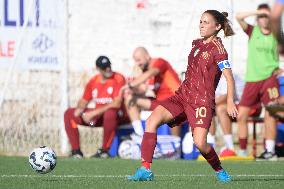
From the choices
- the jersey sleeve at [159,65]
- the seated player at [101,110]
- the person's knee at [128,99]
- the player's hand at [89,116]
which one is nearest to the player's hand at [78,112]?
the seated player at [101,110]

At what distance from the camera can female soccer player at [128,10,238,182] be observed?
10.2m

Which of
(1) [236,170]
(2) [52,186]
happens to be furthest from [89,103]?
(2) [52,186]

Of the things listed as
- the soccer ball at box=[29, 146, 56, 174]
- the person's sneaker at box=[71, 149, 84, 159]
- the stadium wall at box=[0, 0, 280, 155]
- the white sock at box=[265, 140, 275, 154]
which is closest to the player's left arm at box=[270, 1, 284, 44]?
the soccer ball at box=[29, 146, 56, 174]

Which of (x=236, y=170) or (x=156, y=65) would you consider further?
(x=156, y=65)

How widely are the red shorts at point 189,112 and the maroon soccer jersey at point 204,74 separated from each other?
54 millimetres

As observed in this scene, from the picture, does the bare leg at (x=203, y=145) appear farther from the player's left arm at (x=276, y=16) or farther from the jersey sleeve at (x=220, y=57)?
the player's left arm at (x=276, y=16)

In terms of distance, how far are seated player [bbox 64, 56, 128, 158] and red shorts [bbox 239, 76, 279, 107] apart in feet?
6.94

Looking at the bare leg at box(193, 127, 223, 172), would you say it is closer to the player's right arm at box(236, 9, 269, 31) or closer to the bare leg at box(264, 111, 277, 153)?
the bare leg at box(264, 111, 277, 153)

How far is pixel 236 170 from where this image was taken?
1258cm

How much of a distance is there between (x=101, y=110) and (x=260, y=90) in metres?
2.65

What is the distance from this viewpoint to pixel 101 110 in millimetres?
16594

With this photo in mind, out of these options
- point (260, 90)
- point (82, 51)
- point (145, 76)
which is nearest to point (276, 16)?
point (260, 90)

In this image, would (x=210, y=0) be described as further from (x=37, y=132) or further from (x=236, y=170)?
(x=236, y=170)

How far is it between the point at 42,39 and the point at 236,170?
5.81m
